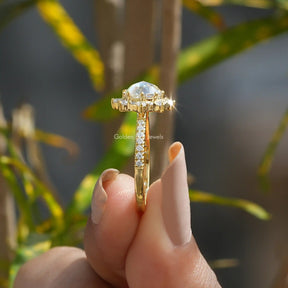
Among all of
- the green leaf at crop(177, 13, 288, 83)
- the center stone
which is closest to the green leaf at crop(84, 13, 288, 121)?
the green leaf at crop(177, 13, 288, 83)

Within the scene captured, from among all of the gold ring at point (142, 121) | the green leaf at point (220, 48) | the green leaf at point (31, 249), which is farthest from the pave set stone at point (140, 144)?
the green leaf at point (220, 48)

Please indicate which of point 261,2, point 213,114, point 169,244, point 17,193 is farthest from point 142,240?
point 213,114

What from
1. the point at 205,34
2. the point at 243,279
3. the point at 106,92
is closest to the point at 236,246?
the point at 243,279

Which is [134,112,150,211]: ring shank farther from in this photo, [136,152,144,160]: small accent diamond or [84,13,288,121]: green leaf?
[84,13,288,121]: green leaf

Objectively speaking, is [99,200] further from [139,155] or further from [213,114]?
[213,114]

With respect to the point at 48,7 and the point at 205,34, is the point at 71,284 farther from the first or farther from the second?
the point at 205,34

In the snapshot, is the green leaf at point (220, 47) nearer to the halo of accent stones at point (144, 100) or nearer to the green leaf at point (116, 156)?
the green leaf at point (116, 156)
